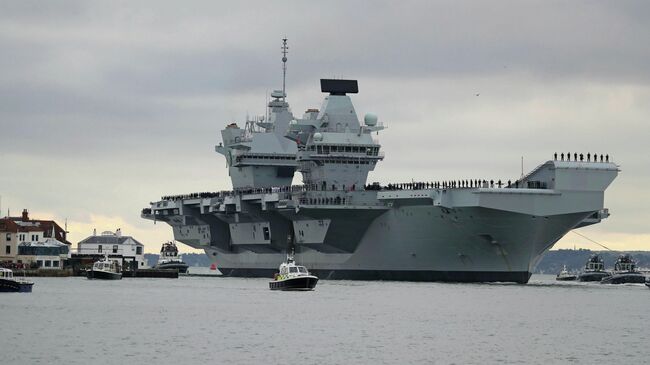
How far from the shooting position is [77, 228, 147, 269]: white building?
10644cm

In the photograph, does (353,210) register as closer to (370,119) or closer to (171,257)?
(370,119)

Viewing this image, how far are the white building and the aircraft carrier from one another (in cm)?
596

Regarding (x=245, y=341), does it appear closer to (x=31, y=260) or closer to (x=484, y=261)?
(x=484, y=261)

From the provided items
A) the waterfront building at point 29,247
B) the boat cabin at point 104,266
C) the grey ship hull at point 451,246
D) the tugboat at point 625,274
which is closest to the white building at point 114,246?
the waterfront building at point 29,247

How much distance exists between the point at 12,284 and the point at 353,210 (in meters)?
19.9

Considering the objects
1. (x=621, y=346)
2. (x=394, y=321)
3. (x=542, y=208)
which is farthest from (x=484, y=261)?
(x=621, y=346)

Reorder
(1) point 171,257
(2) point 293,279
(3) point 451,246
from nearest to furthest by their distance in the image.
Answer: (2) point 293,279 < (3) point 451,246 < (1) point 171,257

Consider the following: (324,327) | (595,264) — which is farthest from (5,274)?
(595,264)

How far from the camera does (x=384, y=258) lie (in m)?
80.1

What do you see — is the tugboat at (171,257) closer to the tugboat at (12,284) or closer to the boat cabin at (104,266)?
the boat cabin at (104,266)

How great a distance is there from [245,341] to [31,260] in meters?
56.9

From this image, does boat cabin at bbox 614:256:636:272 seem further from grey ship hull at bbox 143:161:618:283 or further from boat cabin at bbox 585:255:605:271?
grey ship hull at bbox 143:161:618:283

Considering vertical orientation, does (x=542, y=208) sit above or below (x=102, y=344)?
above

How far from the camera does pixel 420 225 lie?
75.6 m
